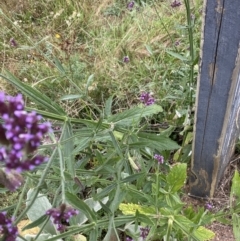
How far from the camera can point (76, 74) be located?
255 centimetres

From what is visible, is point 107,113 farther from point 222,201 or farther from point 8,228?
point 222,201

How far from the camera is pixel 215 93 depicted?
155cm

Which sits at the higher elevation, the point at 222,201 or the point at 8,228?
the point at 8,228

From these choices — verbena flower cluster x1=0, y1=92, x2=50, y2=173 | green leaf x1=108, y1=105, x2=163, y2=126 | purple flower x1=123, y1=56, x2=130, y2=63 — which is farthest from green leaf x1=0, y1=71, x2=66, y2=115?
purple flower x1=123, y1=56, x2=130, y2=63

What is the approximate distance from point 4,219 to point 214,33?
2.54 ft

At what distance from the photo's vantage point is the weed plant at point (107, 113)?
4.21ft

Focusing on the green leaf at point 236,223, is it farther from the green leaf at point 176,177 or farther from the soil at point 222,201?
the soil at point 222,201

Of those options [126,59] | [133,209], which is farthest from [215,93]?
[126,59]

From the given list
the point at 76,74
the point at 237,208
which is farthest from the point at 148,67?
the point at 237,208

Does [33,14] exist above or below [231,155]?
above

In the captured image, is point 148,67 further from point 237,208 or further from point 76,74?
point 237,208

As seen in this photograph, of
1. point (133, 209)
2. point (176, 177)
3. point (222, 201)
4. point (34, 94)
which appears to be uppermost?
point (34, 94)

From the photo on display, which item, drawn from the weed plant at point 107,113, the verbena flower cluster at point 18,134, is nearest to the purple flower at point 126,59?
the weed plant at point 107,113

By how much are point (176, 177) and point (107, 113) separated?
339mm
